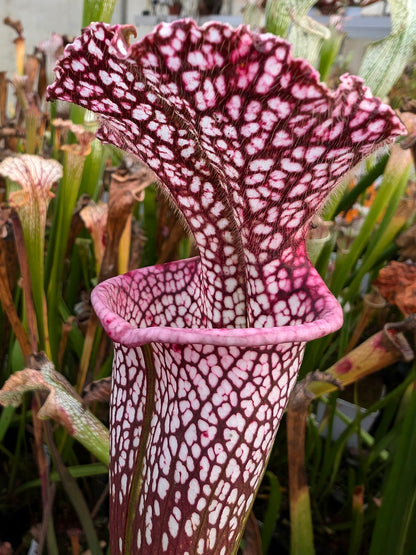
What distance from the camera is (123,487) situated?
0.43 metres

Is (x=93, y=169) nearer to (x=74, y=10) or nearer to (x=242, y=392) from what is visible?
(x=242, y=392)

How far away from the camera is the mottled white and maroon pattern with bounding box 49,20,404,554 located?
0.27m

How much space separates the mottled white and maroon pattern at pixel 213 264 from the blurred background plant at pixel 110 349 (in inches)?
3.0

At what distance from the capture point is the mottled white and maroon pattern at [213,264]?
27 centimetres

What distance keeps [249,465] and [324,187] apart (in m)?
0.22

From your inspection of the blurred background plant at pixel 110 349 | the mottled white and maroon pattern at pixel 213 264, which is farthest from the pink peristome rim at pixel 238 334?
the blurred background plant at pixel 110 349

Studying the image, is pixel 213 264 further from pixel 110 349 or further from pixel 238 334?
pixel 110 349

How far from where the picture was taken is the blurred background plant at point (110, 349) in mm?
507

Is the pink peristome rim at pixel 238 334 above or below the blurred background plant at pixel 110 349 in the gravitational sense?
above

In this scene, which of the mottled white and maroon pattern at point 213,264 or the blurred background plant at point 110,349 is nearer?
the mottled white and maroon pattern at point 213,264

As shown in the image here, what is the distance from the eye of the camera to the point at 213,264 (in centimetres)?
44

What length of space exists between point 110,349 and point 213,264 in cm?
46

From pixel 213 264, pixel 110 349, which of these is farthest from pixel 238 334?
Answer: pixel 110 349

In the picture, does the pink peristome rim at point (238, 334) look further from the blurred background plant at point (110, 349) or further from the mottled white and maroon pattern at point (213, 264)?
the blurred background plant at point (110, 349)
